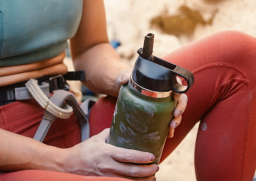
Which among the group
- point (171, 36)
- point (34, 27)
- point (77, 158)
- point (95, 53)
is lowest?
point (171, 36)

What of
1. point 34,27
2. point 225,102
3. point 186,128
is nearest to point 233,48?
point 225,102

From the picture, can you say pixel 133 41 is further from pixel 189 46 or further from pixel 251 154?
pixel 251 154

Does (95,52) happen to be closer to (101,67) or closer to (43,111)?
(101,67)

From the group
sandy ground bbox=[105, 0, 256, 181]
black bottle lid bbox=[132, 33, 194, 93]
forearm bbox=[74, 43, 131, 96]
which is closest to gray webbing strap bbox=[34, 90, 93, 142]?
forearm bbox=[74, 43, 131, 96]

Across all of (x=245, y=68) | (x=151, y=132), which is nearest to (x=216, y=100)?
(x=245, y=68)

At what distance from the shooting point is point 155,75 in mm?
398

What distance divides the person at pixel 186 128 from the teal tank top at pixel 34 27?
0.02m

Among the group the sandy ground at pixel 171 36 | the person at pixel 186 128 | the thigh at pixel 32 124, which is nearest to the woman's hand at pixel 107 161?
the person at pixel 186 128

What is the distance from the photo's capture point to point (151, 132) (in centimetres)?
44

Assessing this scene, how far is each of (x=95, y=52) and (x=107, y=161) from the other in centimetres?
39

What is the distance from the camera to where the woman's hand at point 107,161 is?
461 mm

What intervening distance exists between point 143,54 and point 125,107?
0.10 m

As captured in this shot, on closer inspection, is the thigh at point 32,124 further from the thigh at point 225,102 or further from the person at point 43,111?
the thigh at point 225,102

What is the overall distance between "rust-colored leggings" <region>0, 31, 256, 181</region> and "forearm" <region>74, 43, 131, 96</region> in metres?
0.16
